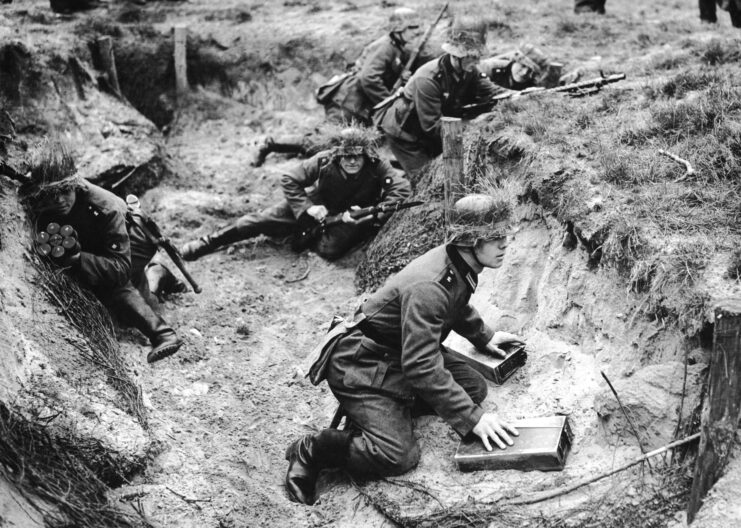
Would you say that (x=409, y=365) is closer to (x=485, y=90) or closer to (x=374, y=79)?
(x=485, y=90)

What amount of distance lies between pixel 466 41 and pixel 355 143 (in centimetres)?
168

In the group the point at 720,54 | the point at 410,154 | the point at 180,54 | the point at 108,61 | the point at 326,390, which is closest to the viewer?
the point at 326,390

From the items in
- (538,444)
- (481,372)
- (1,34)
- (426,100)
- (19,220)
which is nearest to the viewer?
(538,444)

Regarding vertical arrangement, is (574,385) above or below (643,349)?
below

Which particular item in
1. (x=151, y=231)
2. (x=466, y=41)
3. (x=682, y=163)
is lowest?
(x=151, y=231)

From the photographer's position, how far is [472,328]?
5.56m

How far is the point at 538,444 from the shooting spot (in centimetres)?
488

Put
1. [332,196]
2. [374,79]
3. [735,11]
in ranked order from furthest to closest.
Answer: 1. [735,11]
2. [374,79]
3. [332,196]

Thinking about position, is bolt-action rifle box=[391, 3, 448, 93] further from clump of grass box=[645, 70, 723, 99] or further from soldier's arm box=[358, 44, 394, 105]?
clump of grass box=[645, 70, 723, 99]

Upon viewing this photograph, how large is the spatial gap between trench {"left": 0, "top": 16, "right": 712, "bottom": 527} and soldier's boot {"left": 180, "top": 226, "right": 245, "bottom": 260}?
0.39 ft

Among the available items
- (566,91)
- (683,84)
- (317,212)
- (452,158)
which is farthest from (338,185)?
(683,84)

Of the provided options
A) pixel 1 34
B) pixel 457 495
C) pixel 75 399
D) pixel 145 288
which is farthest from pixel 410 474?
pixel 1 34

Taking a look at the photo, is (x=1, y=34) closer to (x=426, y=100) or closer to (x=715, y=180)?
(x=426, y=100)

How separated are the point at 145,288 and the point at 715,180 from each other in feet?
17.1
